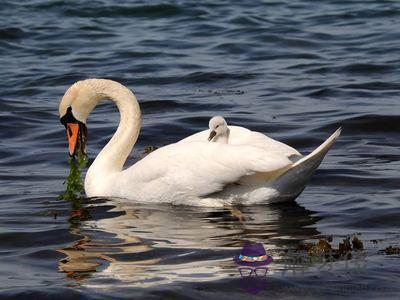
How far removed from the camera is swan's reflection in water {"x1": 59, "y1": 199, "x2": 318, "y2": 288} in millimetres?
7617

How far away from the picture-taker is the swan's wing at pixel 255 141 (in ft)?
31.1

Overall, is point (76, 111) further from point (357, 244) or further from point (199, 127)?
point (357, 244)

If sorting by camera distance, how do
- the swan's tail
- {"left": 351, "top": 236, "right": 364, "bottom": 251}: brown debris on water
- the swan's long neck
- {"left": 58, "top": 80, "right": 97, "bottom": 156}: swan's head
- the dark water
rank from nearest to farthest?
the dark water < {"left": 351, "top": 236, "right": 364, "bottom": 251}: brown debris on water < the swan's tail < {"left": 58, "top": 80, "right": 97, "bottom": 156}: swan's head < the swan's long neck

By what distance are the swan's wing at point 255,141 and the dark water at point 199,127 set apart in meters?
0.52

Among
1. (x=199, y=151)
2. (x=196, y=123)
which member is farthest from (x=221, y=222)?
(x=196, y=123)

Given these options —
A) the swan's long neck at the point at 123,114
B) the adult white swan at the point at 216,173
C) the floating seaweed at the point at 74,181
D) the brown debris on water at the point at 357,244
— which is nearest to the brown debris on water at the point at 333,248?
the brown debris on water at the point at 357,244

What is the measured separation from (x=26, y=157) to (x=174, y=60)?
24.2 feet

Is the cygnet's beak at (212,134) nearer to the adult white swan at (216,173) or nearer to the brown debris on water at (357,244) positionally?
the adult white swan at (216,173)

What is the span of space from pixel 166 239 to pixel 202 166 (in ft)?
3.47

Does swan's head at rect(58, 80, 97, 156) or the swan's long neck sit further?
the swan's long neck

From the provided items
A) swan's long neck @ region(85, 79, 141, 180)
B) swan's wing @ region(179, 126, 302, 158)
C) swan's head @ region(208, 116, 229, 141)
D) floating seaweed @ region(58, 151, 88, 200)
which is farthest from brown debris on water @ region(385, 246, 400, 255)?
swan's long neck @ region(85, 79, 141, 180)

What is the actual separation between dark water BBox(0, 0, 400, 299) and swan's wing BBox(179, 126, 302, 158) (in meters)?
0.52

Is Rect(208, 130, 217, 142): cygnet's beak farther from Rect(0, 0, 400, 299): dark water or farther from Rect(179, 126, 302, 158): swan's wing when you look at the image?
Rect(0, 0, 400, 299): dark water

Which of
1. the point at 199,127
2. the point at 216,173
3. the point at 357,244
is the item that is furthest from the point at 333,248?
the point at 199,127
